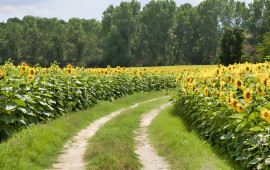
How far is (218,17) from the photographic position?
243 ft

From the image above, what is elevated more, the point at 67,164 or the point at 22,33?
the point at 22,33

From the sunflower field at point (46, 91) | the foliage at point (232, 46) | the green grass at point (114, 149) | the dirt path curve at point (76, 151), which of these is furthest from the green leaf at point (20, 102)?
the foliage at point (232, 46)

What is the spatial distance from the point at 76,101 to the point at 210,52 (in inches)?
2497

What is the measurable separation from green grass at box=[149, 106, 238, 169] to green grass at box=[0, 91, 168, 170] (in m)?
2.76

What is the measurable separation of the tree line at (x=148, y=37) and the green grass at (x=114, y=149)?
190 feet

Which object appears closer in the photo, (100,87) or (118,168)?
(118,168)

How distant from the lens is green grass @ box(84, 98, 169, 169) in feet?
21.2

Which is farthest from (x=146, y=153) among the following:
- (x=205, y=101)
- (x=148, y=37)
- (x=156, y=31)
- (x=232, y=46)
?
(x=148, y=37)

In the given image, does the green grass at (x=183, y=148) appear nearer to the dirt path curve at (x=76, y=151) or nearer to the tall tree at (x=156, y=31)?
the dirt path curve at (x=76, y=151)

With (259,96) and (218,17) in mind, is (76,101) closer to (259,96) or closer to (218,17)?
(259,96)

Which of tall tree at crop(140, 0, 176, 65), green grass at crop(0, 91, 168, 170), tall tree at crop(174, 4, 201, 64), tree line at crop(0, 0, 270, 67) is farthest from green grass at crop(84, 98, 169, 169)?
tall tree at crop(174, 4, 201, 64)

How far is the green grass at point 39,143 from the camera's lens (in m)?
6.47

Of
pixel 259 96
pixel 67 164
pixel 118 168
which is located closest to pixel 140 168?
pixel 118 168

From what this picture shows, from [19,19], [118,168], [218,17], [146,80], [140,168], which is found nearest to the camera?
[118,168]
